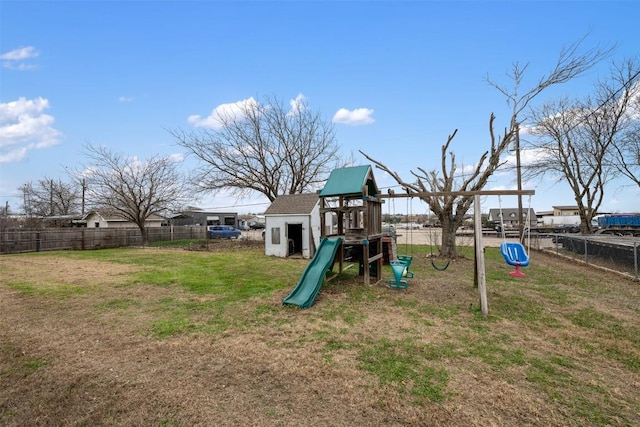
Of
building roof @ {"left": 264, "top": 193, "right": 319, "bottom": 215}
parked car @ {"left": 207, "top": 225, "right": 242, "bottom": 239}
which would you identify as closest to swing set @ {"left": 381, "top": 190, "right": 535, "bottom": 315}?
building roof @ {"left": 264, "top": 193, "right": 319, "bottom": 215}

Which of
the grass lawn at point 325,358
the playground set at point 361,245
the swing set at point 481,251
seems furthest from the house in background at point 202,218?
the swing set at point 481,251

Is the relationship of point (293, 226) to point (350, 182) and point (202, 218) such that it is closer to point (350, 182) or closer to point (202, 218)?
point (350, 182)

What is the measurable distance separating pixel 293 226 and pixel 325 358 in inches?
493

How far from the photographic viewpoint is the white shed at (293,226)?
14344mm

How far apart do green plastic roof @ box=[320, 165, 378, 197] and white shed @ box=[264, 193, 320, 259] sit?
6.11m

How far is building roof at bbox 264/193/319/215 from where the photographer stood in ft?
47.8

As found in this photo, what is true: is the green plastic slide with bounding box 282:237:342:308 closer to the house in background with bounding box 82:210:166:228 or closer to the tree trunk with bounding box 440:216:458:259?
the tree trunk with bounding box 440:216:458:259

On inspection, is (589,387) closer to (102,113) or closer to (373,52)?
(373,52)

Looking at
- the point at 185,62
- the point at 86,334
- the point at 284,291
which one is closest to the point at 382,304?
the point at 284,291

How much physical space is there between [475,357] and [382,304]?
2.47m

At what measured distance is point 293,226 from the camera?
52.5 ft

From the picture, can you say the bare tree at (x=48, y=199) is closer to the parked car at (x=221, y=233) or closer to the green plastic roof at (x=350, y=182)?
the parked car at (x=221, y=233)

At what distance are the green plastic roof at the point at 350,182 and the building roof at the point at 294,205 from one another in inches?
243

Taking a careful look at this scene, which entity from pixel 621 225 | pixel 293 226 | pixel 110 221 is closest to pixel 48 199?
pixel 110 221
